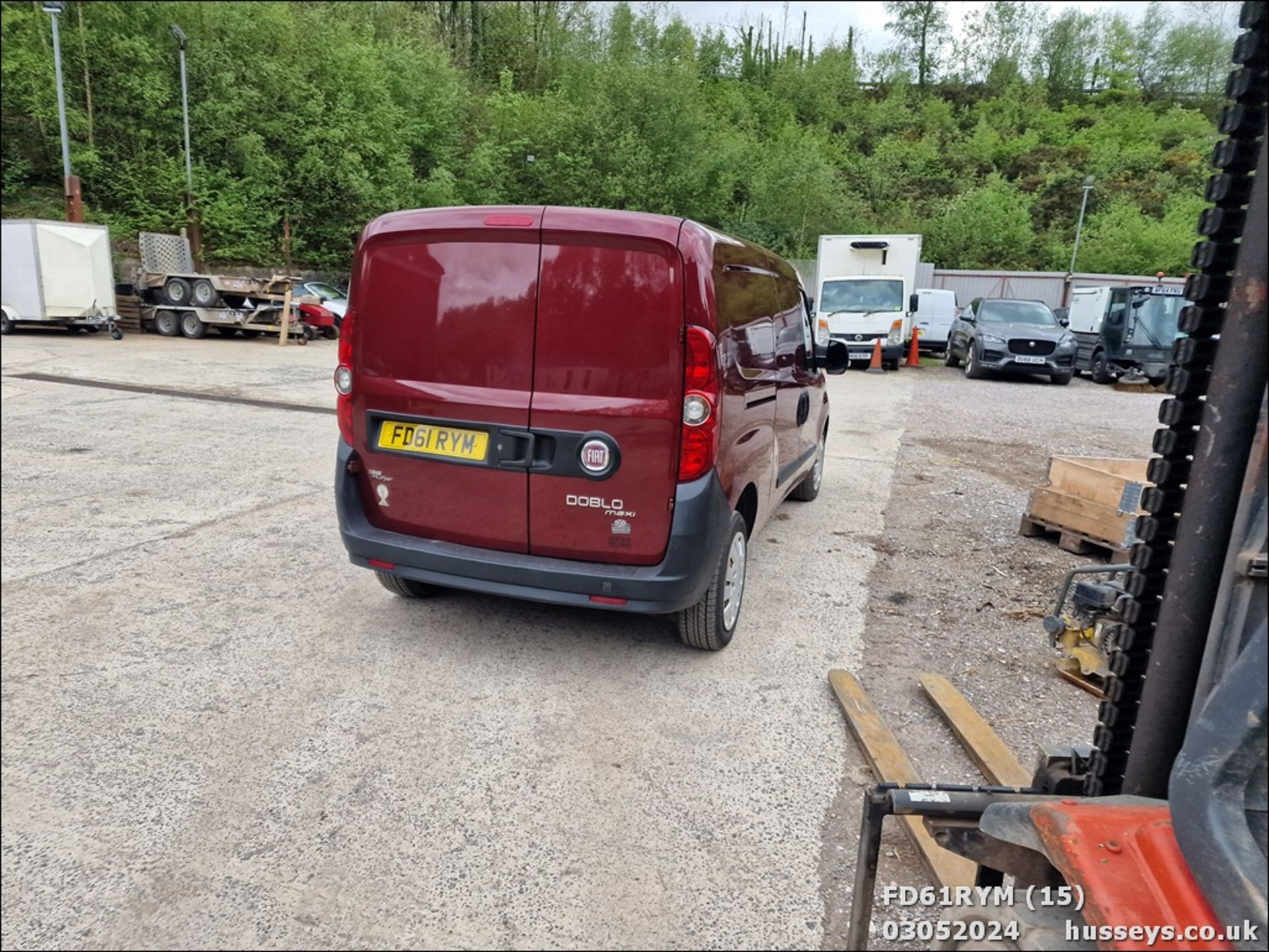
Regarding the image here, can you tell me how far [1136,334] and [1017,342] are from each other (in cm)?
262

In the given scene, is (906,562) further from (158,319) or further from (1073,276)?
(1073,276)

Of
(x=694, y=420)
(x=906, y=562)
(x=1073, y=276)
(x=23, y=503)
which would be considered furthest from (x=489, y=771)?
(x=1073, y=276)

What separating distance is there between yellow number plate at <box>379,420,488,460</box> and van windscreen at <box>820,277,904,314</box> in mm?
15833

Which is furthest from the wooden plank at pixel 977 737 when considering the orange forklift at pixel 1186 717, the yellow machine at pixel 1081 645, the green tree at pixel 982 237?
the green tree at pixel 982 237

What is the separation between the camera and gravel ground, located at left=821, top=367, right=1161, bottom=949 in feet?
9.36

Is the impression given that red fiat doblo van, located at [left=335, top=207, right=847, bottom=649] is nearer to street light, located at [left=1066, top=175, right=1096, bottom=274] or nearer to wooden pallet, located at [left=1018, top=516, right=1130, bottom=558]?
wooden pallet, located at [left=1018, top=516, right=1130, bottom=558]

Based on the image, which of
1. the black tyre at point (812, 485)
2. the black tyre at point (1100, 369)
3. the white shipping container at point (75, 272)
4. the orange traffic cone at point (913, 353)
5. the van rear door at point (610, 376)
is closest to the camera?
the van rear door at point (610, 376)

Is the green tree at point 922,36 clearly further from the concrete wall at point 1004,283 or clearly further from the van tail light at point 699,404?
the van tail light at point 699,404

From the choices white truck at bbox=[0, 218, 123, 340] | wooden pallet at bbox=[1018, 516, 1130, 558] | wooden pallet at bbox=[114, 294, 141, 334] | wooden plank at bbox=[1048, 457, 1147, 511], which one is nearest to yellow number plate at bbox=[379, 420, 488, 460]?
wooden pallet at bbox=[1018, 516, 1130, 558]

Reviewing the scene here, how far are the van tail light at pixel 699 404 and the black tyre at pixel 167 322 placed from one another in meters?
20.4

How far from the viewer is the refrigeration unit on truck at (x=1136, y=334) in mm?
16344

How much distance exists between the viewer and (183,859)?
91.2 inches

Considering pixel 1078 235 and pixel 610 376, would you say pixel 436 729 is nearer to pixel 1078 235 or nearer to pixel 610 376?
pixel 610 376

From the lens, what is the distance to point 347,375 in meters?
3.71
